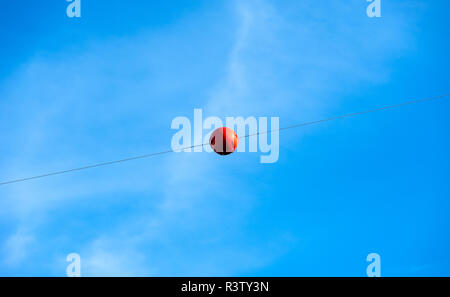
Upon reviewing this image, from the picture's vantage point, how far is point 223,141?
10828 mm

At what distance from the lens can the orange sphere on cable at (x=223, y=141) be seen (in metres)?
10.8

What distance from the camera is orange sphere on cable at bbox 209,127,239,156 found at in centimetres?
1084
